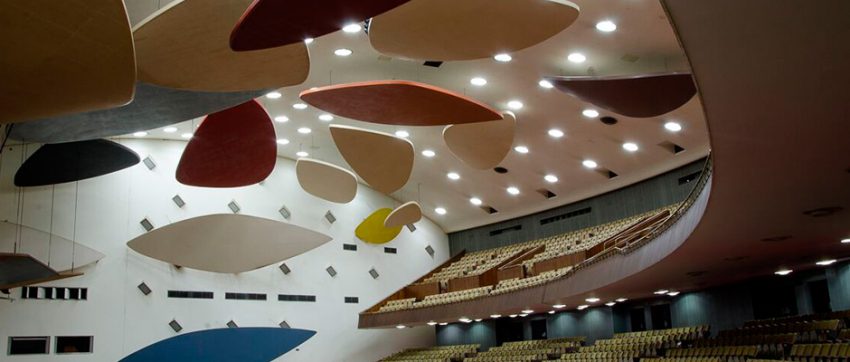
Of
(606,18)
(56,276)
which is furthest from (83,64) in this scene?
(56,276)

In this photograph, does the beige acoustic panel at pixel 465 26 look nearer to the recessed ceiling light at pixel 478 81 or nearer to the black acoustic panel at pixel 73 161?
the recessed ceiling light at pixel 478 81

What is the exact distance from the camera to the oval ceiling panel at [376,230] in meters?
30.3

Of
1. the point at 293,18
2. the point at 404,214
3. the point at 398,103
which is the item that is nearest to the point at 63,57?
the point at 293,18

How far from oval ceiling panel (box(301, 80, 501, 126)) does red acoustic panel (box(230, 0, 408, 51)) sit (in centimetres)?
370

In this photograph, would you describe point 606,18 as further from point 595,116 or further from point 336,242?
point 336,242

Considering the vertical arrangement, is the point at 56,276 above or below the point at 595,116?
below

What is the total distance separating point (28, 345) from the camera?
75.4 feet

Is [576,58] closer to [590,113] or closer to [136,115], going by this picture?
[590,113]

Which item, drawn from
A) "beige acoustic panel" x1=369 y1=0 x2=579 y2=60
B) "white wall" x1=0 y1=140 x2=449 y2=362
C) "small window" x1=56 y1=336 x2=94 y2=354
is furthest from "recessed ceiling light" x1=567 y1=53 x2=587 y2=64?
"small window" x1=56 y1=336 x2=94 y2=354

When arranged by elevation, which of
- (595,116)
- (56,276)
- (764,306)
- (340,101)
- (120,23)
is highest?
(595,116)

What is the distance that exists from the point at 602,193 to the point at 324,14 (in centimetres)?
1960

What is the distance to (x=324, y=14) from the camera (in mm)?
9203

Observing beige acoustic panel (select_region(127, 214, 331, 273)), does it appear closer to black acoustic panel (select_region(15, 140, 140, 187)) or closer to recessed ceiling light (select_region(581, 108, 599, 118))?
black acoustic panel (select_region(15, 140, 140, 187))

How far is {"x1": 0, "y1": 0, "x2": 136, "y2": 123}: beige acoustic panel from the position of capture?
27.1 ft
